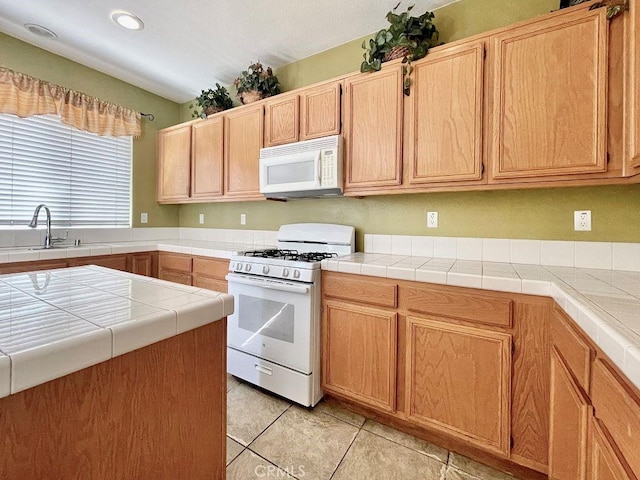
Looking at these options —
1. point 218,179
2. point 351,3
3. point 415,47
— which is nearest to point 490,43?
point 415,47

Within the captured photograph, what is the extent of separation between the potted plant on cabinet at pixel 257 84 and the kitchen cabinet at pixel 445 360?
179 centimetres

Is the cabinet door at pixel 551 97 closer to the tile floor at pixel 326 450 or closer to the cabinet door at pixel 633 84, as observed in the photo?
the cabinet door at pixel 633 84

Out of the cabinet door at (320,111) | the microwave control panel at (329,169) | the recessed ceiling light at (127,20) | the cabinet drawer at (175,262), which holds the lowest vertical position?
the cabinet drawer at (175,262)

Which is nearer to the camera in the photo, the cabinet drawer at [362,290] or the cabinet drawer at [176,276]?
the cabinet drawer at [362,290]

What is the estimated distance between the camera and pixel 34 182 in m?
2.54

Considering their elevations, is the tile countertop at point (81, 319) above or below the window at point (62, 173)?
below

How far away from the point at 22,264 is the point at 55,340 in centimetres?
223

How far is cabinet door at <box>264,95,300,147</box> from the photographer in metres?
2.33

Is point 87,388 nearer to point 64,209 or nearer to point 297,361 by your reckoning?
point 297,361

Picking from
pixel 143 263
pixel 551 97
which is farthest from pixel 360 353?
pixel 143 263

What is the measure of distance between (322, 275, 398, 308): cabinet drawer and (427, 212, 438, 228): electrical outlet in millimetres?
698

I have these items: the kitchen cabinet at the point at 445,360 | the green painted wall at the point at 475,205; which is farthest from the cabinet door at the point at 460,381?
the green painted wall at the point at 475,205

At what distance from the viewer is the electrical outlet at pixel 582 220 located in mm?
1669

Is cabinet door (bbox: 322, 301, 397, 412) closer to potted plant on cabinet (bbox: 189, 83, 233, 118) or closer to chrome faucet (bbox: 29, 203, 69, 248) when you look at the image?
potted plant on cabinet (bbox: 189, 83, 233, 118)
